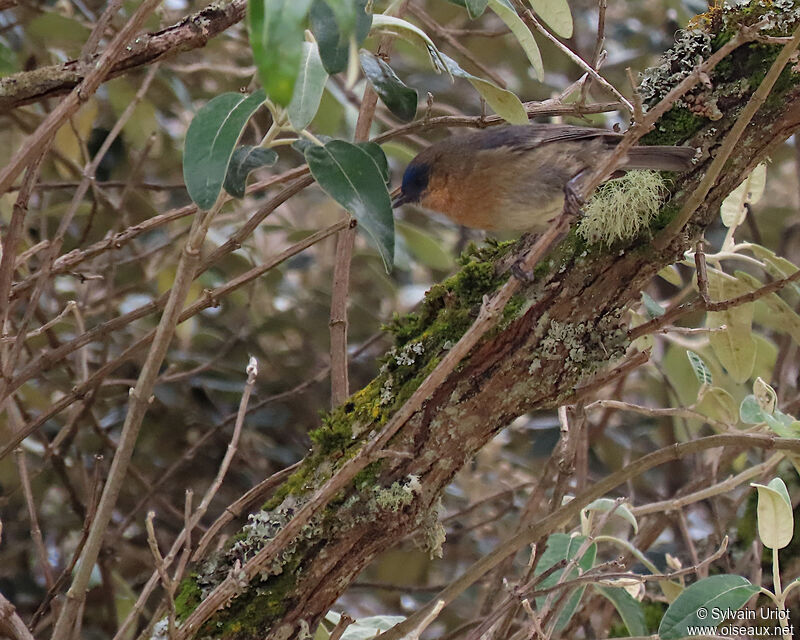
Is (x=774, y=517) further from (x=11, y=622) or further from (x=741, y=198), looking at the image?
(x=11, y=622)

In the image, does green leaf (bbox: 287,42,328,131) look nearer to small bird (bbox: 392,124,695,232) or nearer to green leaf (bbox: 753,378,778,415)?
small bird (bbox: 392,124,695,232)

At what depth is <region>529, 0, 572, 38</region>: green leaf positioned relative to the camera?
1.75 meters

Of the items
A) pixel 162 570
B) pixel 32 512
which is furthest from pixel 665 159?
pixel 32 512

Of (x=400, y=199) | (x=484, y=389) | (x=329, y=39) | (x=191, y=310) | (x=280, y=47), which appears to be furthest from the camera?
(x=400, y=199)

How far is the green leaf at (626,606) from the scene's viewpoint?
78.6 inches

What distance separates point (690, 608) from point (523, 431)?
1853 mm

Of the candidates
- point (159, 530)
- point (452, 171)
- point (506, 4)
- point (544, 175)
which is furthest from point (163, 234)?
point (506, 4)

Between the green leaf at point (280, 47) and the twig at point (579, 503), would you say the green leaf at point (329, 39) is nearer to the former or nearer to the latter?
the green leaf at point (280, 47)

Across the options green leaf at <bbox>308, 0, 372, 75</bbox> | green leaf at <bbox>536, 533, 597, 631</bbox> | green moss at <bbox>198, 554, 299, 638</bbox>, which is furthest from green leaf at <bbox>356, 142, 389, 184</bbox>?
green leaf at <bbox>536, 533, 597, 631</bbox>

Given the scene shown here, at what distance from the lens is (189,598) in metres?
1.71

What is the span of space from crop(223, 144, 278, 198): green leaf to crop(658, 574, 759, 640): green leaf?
1.19m

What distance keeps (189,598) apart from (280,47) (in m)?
1.17

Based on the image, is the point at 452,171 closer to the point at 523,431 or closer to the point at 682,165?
the point at 682,165

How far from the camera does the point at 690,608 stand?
1.79 metres
